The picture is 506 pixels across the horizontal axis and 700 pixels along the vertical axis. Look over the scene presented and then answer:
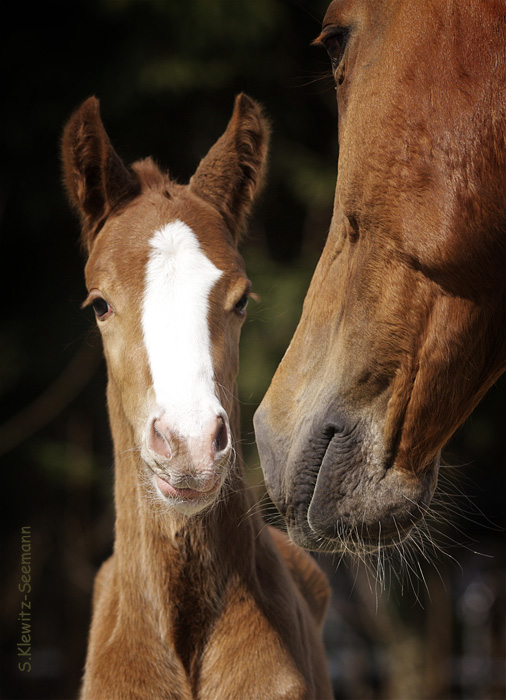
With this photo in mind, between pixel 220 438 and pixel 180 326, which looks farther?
pixel 180 326

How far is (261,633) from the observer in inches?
78.5

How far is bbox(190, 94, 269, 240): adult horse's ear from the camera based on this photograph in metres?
2.42

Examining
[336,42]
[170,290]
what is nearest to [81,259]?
[170,290]

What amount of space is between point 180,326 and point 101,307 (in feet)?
1.07

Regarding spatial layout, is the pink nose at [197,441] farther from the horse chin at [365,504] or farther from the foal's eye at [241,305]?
the foal's eye at [241,305]

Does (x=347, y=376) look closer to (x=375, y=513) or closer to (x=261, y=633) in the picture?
(x=375, y=513)

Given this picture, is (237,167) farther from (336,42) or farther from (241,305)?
(336,42)

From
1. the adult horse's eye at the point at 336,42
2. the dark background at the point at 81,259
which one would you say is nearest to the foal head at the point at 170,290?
the adult horse's eye at the point at 336,42

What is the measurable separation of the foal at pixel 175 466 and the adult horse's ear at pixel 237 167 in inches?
1.3

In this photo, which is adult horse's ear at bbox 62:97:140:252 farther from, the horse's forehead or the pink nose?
the pink nose

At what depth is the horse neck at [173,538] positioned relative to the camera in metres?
2.06

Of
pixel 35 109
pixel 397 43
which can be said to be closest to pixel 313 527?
pixel 397 43

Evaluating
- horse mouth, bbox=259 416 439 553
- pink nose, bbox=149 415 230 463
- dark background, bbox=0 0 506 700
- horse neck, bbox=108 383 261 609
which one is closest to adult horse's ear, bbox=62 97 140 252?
horse neck, bbox=108 383 261 609

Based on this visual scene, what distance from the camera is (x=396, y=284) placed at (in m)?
1.45
